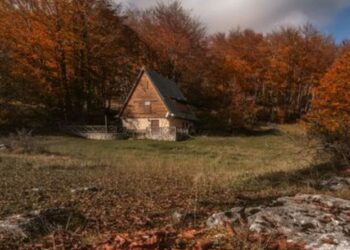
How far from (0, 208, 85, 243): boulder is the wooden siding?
131 feet

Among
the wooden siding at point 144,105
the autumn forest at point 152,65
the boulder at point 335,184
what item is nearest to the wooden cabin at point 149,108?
the wooden siding at point 144,105

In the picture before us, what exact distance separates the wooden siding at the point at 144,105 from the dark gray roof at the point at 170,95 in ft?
1.66

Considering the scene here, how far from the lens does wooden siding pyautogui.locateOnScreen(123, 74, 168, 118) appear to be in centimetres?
4706

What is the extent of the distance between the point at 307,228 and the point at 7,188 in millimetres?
7243

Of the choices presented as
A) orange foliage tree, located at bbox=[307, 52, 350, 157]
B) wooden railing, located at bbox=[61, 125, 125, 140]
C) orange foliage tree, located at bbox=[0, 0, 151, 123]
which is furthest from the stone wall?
orange foliage tree, located at bbox=[307, 52, 350, 157]

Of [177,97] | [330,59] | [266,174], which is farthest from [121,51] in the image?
[266,174]

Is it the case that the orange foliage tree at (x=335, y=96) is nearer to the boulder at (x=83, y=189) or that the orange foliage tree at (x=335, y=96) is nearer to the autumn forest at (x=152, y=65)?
the autumn forest at (x=152, y=65)

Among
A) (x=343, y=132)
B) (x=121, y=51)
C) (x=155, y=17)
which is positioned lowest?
(x=343, y=132)

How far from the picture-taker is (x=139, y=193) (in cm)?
1013

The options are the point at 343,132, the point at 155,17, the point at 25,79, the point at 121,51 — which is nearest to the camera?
the point at 343,132

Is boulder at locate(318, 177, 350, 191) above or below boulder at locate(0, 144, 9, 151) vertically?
below

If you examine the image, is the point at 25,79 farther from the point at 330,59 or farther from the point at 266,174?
the point at 330,59

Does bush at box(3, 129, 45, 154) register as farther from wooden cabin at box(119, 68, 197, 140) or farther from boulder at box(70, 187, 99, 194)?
wooden cabin at box(119, 68, 197, 140)

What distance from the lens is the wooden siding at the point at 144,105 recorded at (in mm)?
47062
